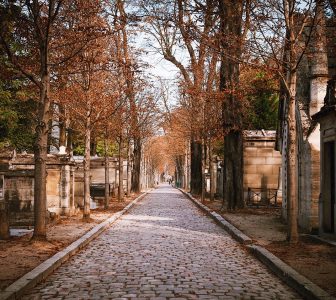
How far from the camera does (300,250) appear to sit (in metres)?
10.2

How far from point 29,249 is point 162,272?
10.7ft

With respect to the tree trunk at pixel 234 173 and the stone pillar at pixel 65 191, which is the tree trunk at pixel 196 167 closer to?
the tree trunk at pixel 234 173

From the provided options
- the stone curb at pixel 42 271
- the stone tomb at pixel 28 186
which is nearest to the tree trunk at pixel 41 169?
the stone curb at pixel 42 271

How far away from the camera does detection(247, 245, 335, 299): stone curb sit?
629cm

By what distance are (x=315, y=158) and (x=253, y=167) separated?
13.7 metres

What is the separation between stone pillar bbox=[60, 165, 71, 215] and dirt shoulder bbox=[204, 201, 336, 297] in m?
6.06

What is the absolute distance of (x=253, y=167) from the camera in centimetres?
2720

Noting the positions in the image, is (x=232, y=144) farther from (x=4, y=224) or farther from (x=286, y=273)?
(x=286, y=273)

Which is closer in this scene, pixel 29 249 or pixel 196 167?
pixel 29 249

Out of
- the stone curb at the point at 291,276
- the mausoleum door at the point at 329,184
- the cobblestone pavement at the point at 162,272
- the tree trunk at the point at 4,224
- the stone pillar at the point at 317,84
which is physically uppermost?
the stone pillar at the point at 317,84

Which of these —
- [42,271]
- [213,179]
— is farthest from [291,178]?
[213,179]

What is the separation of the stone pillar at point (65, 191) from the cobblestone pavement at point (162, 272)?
17.8 feet

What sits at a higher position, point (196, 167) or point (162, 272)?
point (196, 167)

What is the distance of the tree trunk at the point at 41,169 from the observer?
1093 cm
